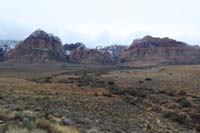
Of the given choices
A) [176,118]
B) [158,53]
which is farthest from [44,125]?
[158,53]

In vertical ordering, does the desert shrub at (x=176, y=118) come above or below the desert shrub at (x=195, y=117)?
above

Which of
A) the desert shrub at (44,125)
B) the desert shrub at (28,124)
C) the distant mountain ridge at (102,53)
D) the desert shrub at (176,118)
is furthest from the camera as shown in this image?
the distant mountain ridge at (102,53)

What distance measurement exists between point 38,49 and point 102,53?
2857 cm

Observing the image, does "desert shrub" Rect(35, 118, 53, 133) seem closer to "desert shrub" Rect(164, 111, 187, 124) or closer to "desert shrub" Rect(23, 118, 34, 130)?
"desert shrub" Rect(23, 118, 34, 130)

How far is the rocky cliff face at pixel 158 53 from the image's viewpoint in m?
161

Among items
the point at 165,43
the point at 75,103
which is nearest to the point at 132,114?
the point at 75,103

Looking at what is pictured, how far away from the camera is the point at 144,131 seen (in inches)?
662

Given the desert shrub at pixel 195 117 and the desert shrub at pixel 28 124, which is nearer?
the desert shrub at pixel 28 124

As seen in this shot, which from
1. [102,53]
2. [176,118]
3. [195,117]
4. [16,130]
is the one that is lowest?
[195,117]

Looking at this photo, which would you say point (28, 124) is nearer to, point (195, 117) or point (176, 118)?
point (176, 118)

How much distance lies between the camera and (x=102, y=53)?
17550cm

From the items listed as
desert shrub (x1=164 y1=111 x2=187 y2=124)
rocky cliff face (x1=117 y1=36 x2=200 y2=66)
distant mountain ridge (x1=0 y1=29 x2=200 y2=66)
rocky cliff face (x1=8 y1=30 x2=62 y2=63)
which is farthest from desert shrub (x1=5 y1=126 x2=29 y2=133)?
rocky cliff face (x1=117 y1=36 x2=200 y2=66)

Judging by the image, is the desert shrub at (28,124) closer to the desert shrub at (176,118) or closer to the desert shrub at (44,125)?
the desert shrub at (44,125)

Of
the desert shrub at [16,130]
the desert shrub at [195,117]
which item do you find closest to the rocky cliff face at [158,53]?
the desert shrub at [195,117]
